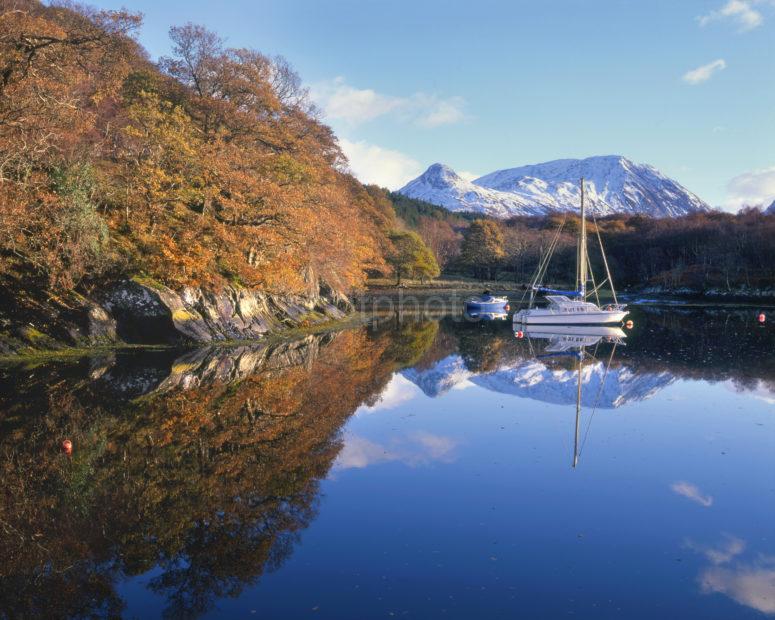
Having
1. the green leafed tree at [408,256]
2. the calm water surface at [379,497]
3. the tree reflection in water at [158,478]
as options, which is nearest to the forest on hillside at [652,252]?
the green leafed tree at [408,256]

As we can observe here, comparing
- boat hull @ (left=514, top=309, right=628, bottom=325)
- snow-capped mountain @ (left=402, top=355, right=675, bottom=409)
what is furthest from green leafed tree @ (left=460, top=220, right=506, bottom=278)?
snow-capped mountain @ (left=402, top=355, right=675, bottom=409)

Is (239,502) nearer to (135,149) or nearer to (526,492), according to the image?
(526,492)

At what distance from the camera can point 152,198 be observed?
2505cm

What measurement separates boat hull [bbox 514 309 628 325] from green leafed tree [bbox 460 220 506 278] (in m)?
63.3

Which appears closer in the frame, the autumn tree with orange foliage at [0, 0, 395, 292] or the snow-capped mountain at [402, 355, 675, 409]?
the snow-capped mountain at [402, 355, 675, 409]

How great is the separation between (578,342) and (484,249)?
72.9 m

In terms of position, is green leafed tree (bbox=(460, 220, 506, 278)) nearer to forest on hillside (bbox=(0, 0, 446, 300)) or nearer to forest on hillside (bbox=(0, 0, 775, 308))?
forest on hillside (bbox=(0, 0, 775, 308))

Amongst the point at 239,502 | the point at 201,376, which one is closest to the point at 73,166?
the point at 201,376

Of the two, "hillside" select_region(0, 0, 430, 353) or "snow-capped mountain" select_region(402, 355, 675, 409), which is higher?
"hillside" select_region(0, 0, 430, 353)

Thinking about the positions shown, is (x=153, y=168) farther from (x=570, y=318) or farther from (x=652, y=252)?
(x=652, y=252)

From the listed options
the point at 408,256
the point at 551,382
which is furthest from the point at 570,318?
the point at 408,256

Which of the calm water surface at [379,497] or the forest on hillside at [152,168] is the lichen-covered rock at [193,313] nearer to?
the forest on hillside at [152,168]

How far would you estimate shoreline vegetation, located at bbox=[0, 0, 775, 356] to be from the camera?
1850 centimetres

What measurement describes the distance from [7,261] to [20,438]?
11.9 meters
